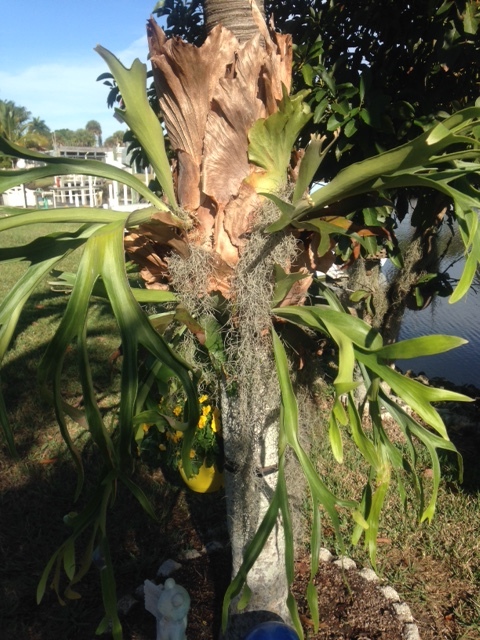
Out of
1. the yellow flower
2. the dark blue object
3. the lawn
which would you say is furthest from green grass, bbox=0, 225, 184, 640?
the dark blue object

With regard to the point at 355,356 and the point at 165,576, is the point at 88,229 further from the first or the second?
the point at 165,576

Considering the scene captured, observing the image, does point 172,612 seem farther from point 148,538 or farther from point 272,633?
point 148,538

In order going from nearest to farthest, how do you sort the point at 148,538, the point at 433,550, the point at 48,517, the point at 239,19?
the point at 239,19, the point at 433,550, the point at 148,538, the point at 48,517

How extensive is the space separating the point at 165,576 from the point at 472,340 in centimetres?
391

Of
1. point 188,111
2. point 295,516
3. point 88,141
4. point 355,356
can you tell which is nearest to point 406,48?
point 188,111

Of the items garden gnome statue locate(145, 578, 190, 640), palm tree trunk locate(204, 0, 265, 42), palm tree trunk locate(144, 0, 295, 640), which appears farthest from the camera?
garden gnome statue locate(145, 578, 190, 640)

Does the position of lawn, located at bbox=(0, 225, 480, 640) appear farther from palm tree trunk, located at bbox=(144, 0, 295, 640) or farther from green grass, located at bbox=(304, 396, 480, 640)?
palm tree trunk, located at bbox=(144, 0, 295, 640)

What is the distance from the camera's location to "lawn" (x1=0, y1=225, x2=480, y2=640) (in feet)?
8.64

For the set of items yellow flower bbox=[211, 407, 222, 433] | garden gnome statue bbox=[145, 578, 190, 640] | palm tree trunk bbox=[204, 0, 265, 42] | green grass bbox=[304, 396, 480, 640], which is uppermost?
palm tree trunk bbox=[204, 0, 265, 42]

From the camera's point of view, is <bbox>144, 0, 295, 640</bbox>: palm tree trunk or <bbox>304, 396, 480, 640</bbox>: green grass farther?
<bbox>304, 396, 480, 640</bbox>: green grass

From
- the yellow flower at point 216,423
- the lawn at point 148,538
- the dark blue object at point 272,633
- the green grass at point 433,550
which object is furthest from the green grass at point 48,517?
the green grass at point 433,550

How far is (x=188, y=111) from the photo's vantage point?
5.36ft

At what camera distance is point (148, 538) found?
127 inches

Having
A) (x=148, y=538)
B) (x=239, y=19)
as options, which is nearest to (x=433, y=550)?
(x=148, y=538)
